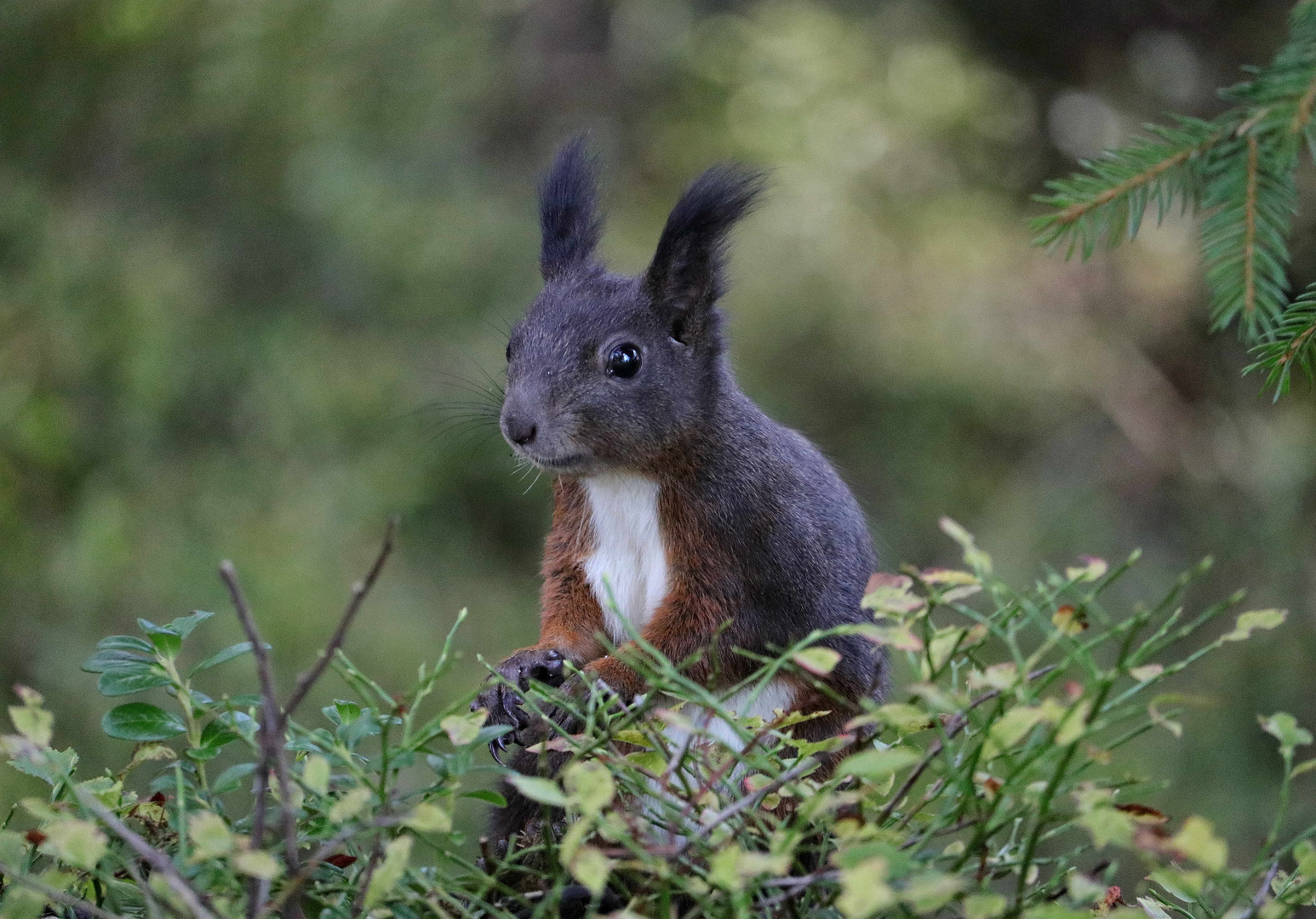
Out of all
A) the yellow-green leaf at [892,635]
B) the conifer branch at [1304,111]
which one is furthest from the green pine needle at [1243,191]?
the yellow-green leaf at [892,635]

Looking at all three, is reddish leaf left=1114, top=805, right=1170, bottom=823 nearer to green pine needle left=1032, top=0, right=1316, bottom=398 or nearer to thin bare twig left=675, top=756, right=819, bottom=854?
thin bare twig left=675, top=756, right=819, bottom=854

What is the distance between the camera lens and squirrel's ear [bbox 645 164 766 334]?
63.9 inches

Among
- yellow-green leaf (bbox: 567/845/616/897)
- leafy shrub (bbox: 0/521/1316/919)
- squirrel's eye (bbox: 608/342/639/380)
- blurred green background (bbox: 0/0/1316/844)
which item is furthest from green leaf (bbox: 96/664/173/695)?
blurred green background (bbox: 0/0/1316/844)

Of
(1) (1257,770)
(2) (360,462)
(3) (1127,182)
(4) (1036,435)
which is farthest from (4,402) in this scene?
(4) (1036,435)

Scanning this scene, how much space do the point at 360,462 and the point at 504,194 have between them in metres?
1.85

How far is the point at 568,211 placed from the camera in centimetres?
182

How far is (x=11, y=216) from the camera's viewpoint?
274cm

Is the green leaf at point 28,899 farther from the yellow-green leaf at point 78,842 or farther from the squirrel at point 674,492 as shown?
the squirrel at point 674,492

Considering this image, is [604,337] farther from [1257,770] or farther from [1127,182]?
[1257,770]

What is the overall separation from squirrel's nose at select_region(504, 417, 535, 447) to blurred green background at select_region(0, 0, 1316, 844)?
0.72m

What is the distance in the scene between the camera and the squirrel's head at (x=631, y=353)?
1.61 metres

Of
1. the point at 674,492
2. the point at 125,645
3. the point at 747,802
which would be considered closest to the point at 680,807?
the point at 747,802

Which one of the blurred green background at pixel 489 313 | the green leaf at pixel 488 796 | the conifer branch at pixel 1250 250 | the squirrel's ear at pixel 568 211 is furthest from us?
the blurred green background at pixel 489 313

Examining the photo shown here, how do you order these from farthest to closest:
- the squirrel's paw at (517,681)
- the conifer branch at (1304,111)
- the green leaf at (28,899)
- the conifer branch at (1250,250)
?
the squirrel's paw at (517,681)
the conifer branch at (1250,250)
the conifer branch at (1304,111)
the green leaf at (28,899)
